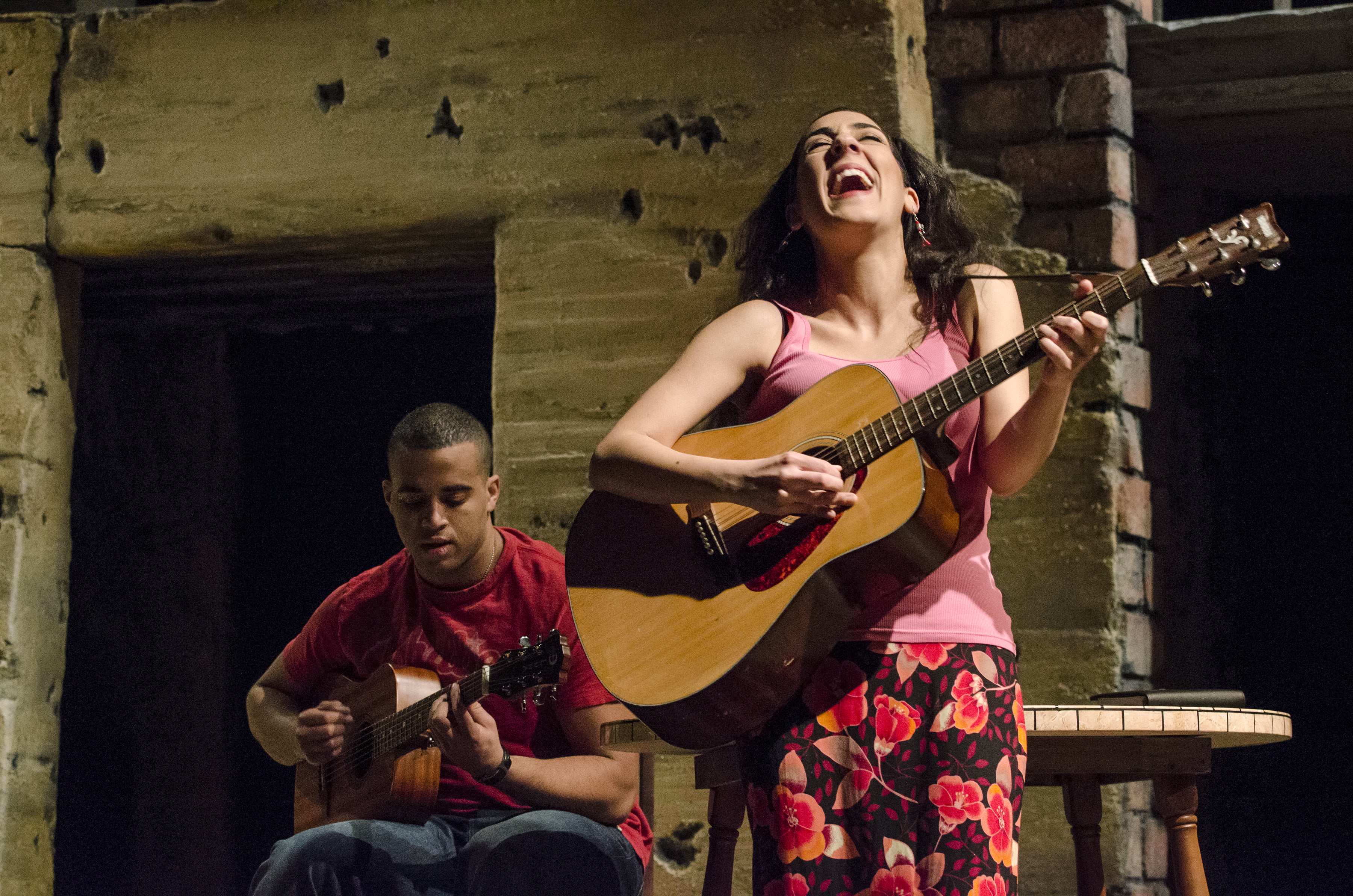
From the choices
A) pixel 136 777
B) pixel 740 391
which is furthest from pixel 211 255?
pixel 740 391

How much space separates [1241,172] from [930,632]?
2851 mm

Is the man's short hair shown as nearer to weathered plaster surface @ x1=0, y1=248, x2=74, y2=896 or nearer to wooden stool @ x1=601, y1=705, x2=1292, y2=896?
wooden stool @ x1=601, y1=705, x2=1292, y2=896

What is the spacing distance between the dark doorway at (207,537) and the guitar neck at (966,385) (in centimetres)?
333

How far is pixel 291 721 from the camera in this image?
2.81 m

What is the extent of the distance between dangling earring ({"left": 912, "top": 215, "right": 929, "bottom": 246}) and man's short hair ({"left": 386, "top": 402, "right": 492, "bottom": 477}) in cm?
100

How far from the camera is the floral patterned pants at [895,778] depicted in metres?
1.86

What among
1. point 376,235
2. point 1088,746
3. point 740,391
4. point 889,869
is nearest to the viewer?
point 889,869

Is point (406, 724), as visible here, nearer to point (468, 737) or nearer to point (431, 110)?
point (468, 737)

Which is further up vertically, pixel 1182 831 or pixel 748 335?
pixel 748 335

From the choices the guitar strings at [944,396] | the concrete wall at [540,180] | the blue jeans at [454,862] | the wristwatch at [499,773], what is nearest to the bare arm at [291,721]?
the blue jeans at [454,862]

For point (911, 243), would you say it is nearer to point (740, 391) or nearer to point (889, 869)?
point (740, 391)

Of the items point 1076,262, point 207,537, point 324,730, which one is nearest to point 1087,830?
point 324,730

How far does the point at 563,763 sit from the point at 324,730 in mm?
504

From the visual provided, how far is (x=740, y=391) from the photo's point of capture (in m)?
2.23
